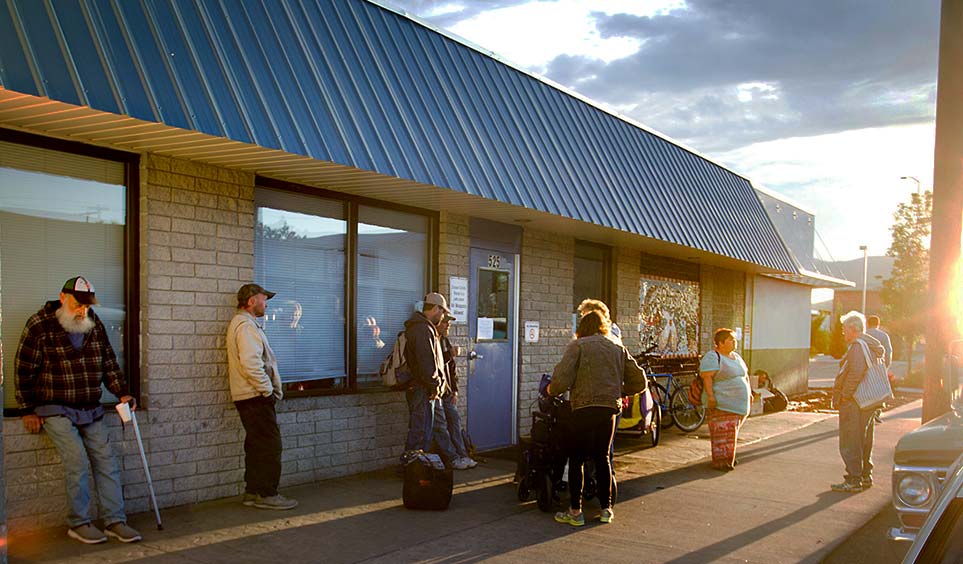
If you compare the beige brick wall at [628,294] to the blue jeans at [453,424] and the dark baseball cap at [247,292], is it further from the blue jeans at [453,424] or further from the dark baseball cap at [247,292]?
the dark baseball cap at [247,292]

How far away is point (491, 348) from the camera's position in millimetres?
10812

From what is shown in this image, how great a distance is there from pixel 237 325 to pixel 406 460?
76.2 inches

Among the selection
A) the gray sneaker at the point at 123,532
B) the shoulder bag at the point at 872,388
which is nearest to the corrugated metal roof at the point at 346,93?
the gray sneaker at the point at 123,532

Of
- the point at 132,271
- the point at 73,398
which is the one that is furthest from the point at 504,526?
the point at 132,271

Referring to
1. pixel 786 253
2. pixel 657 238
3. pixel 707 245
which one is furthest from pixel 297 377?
pixel 786 253

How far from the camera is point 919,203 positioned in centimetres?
3275

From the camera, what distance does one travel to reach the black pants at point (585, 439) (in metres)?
7.13

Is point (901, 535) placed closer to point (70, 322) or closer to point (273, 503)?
point (273, 503)

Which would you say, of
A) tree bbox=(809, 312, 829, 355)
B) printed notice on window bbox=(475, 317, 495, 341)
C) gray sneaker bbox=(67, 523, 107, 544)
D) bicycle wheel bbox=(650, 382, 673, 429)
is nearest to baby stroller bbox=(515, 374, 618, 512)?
printed notice on window bbox=(475, 317, 495, 341)

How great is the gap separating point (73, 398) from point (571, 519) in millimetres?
4066

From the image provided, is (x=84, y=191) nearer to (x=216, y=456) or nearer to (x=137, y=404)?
(x=137, y=404)

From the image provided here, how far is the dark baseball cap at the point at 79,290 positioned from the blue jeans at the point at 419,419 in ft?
12.2

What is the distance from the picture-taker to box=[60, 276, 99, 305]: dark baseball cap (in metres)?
5.87

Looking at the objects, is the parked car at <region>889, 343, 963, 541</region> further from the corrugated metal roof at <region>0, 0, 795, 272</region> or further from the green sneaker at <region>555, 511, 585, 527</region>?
the corrugated metal roof at <region>0, 0, 795, 272</region>
